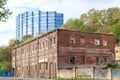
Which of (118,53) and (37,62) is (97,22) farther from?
(37,62)

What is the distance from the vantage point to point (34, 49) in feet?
234

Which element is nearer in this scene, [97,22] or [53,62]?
[53,62]

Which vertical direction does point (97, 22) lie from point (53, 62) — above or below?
above

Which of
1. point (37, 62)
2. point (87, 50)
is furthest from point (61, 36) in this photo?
point (37, 62)

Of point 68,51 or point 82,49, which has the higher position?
point 82,49

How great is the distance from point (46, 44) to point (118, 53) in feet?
94.9

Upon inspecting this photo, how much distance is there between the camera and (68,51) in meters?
59.0

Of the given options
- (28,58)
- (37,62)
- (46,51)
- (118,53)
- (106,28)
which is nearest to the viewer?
Answer: (46,51)

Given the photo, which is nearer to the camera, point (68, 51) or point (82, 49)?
point (68, 51)

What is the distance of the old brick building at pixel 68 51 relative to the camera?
192ft

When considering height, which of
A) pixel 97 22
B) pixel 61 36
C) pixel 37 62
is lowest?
pixel 37 62

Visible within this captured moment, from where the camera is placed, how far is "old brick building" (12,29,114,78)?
5844 cm

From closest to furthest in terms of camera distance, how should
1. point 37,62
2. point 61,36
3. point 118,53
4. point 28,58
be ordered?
point 61,36 < point 37,62 < point 28,58 < point 118,53

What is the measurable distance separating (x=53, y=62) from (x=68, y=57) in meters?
3.10
